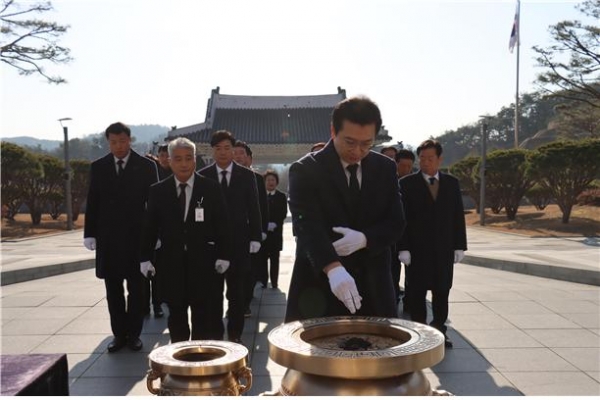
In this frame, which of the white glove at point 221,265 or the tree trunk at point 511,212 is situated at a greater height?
the white glove at point 221,265

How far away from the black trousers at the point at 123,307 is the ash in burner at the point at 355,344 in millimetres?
3166

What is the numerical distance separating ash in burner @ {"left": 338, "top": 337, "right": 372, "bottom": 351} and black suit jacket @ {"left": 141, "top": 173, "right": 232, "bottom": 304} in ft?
7.18

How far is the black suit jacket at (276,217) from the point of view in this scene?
728 centimetres

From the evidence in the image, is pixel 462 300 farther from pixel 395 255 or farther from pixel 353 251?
pixel 353 251

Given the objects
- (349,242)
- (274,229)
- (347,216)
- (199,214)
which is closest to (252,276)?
(274,229)

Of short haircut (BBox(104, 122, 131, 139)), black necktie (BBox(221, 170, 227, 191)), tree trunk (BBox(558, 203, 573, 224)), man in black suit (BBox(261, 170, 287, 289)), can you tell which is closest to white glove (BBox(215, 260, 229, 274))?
black necktie (BBox(221, 170, 227, 191))

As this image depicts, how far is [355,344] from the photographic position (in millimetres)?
1583

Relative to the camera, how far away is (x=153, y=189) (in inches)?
148

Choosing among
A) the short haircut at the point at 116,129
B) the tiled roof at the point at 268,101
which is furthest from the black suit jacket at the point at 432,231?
the tiled roof at the point at 268,101

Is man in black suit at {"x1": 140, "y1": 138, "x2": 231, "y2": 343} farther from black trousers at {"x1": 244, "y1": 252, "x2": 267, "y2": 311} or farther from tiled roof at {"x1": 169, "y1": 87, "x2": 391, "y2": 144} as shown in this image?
tiled roof at {"x1": 169, "y1": 87, "x2": 391, "y2": 144}

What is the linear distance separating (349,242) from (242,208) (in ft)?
9.31

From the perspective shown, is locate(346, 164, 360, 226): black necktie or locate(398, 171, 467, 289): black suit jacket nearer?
locate(346, 164, 360, 226): black necktie

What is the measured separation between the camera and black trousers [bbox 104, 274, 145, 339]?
4.37 metres

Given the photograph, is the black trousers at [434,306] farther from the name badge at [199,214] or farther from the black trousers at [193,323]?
the name badge at [199,214]
